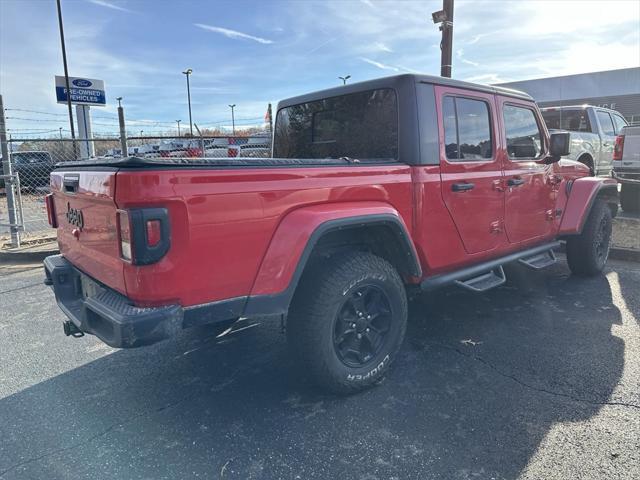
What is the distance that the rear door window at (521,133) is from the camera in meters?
4.13

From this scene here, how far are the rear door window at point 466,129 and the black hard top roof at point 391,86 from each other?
11cm

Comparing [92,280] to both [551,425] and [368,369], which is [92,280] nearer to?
[368,369]

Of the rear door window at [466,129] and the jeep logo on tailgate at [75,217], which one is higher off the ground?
the rear door window at [466,129]

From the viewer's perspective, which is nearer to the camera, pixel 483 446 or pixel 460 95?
pixel 483 446

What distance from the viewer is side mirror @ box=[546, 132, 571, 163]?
4.35 meters

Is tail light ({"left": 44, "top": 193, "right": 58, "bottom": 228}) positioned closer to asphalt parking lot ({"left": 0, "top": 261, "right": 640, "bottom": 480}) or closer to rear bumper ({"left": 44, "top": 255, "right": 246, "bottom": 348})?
rear bumper ({"left": 44, "top": 255, "right": 246, "bottom": 348})

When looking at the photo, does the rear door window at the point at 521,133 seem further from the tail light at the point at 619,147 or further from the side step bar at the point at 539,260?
the tail light at the point at 619,147

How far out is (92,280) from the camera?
279 cm

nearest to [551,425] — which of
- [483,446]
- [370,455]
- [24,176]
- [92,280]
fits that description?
[483,446]

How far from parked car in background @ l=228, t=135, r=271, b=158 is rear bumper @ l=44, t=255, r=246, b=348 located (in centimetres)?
693

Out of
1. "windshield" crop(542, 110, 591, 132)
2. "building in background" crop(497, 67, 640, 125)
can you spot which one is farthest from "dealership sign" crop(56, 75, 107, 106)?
"building in background" crop(497, 67, 640, 125)

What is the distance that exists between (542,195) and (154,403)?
3.74 meters

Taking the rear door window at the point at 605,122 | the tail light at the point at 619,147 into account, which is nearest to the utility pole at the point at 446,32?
the tail light at the point at 619,147

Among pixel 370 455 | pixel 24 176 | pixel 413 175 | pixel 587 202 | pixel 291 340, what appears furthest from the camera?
pixel 24 176
